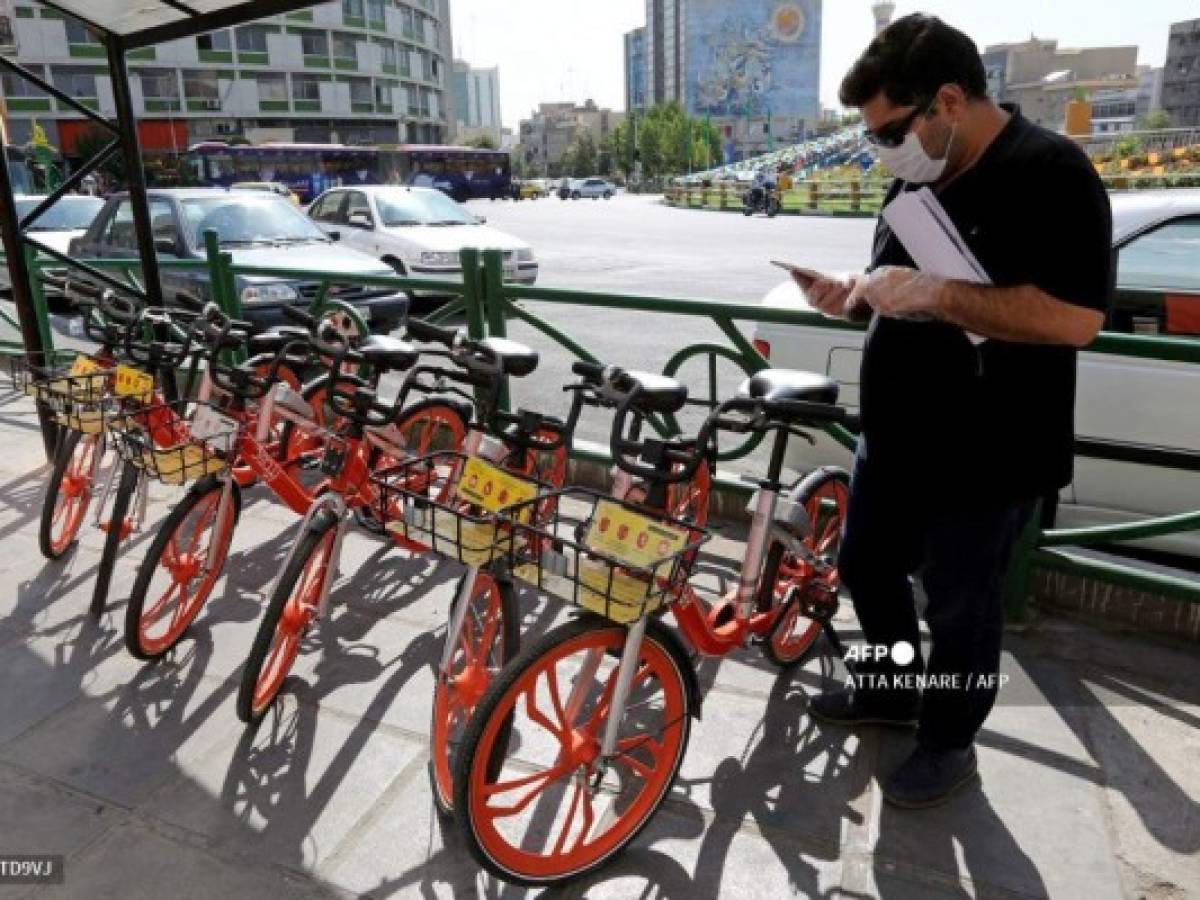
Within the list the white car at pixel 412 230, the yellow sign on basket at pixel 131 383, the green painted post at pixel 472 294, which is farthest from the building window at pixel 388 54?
the yellow sign on basket at pixel 131 383

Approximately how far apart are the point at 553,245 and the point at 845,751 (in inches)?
788

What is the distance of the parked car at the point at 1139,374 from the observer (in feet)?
11.4

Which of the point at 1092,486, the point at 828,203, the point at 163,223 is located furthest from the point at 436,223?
the point at 828,203

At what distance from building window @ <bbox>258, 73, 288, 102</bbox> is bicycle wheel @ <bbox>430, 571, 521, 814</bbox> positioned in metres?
70.0

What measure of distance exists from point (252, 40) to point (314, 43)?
14.9 feet

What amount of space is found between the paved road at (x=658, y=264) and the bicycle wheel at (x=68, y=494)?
3.15 m

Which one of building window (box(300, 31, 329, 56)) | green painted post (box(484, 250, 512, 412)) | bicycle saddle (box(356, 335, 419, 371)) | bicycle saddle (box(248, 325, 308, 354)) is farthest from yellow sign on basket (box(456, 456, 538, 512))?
building window (box(300, 31, 329, 56))

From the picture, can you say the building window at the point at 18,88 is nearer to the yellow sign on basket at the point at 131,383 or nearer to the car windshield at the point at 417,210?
the car windshield at the point at 417,210

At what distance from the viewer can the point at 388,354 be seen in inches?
128

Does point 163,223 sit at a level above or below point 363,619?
above

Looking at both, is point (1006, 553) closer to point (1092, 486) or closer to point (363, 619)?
point (1092, 486)

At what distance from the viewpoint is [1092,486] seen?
3.92 metres

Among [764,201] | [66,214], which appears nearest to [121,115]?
[66,214]

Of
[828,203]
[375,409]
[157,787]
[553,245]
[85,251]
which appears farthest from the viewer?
[828,203]
